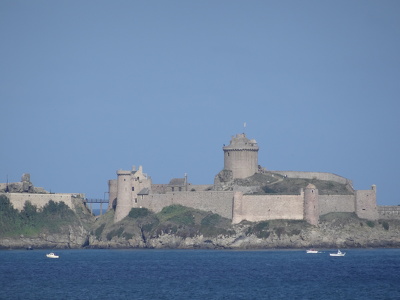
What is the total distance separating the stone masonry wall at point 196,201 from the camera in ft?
359

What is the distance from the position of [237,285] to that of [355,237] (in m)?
30.3

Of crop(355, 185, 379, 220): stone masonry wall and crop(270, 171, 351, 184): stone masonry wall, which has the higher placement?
crop(270, 171, 351, 184): stone masonry wall

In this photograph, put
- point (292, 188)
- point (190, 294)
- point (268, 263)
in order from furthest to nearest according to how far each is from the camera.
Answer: point (292, 188) < point (268, 263) < point (190, 294)

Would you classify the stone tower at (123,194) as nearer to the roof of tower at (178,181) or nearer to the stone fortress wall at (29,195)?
the roof of tower at (178,181)

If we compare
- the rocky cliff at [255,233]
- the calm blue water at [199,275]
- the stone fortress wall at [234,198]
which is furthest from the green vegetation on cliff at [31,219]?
the rocky cliff at [255,233]

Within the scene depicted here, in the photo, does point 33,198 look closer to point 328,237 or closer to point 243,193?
point 243,193

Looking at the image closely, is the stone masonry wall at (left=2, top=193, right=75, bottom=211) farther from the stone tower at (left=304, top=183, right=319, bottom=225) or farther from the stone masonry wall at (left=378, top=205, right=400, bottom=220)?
the stone masonry wall at (left=378, top=205, right=400, bottom=220)

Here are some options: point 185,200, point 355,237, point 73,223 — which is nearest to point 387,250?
point 355,237

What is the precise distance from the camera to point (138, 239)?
109938mm

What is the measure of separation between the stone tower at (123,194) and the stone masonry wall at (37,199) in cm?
738

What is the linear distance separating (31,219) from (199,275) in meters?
34.9

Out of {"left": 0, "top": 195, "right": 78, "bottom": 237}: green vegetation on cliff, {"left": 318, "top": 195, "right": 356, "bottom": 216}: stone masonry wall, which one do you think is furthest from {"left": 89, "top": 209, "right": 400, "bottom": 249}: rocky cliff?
{"left": 0, "top": 195, "right": 78, "bottom": 237}: green vegetation on cliff

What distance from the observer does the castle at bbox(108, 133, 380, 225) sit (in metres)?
106

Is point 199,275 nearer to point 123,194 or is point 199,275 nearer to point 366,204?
point 366,204
